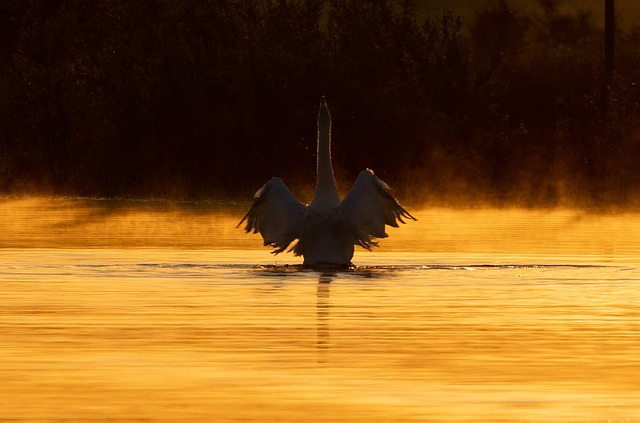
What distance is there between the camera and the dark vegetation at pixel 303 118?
4294 cm

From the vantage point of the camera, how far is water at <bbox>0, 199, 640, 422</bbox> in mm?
10172

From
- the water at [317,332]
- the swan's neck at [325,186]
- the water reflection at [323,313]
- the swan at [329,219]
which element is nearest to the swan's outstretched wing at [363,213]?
the swan at [329,219]

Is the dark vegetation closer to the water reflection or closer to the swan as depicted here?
the swan

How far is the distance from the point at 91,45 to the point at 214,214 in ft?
82.8

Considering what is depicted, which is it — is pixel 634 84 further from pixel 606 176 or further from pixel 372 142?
pixel 372 142

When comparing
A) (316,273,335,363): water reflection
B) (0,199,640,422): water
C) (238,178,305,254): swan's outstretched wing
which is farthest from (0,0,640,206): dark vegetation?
(316,273,335,363): water reflection

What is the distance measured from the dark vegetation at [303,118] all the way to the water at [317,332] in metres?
17.2

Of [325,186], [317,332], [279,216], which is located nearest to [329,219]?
[325,186]

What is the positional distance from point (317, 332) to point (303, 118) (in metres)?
30.4

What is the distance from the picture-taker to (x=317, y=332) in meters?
13.8

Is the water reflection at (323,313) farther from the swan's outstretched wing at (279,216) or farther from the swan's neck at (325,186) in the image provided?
the swan's neck at (325,186)

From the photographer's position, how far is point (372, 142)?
4306 cm

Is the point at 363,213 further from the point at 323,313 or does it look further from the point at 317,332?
the point at 317,332

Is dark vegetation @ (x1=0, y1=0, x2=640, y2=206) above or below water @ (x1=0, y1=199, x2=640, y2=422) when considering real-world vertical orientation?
above
